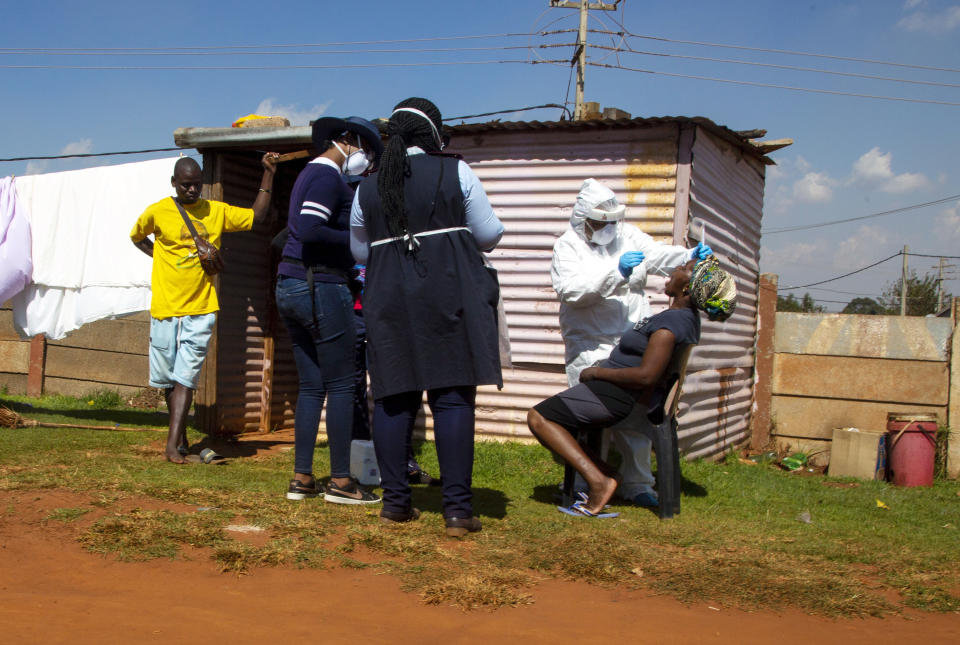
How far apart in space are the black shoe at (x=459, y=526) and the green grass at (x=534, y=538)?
0.15 ft

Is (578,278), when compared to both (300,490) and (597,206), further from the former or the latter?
(300,490)

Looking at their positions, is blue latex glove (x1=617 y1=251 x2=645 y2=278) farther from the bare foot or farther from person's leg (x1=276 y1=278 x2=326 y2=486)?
person's leg (x1=276 y1=278 x2=326 y2=486)

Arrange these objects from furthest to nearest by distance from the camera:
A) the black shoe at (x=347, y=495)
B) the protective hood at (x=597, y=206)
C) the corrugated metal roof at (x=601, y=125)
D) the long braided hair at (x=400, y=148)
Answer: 1. the corrugated metal roof at (x=601, y=125)
2. the protective hood at (x=597, y=206)
3. the black shoe at (x=347, y=495)
4. the long braided hair at (x=400, y=148)

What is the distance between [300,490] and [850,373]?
5694 mm

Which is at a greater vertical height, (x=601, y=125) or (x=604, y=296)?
(x=601, y=125)

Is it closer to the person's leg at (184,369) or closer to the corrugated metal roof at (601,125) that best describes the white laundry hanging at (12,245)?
the person's leg at (184,369)

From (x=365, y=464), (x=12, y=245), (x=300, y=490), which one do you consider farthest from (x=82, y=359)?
(x=300, y=490)

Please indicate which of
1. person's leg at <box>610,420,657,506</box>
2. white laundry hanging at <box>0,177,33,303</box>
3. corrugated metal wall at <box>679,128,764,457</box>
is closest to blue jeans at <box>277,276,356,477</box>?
person's leg at <box>610,420,657,506</box>

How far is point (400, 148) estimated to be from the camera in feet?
12.9

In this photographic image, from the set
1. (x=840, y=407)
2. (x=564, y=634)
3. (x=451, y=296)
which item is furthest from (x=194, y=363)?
(x=840, y=407)

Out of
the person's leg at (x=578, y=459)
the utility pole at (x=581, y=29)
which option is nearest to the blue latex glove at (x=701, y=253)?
the person's leg at (x=578, y=459)

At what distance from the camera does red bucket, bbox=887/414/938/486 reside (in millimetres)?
7043

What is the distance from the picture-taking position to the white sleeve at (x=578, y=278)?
16.3ft

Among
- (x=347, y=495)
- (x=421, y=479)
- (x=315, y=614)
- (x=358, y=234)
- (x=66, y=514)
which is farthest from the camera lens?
(x=421, y=479)
